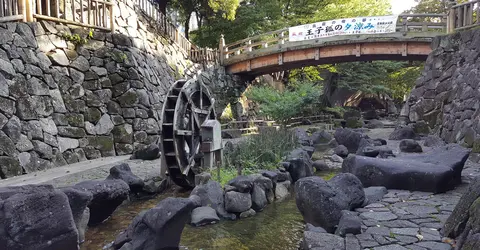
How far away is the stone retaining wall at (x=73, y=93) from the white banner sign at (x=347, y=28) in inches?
306

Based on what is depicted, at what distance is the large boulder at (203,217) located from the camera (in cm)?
561

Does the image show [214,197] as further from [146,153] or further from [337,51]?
[337,51]

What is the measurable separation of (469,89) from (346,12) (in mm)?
11152

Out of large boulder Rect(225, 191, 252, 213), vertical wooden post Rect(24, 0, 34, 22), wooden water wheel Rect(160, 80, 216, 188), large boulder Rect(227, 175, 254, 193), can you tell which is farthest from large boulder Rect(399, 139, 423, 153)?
vertical wooden post Rect(24, 0, 34, 22)

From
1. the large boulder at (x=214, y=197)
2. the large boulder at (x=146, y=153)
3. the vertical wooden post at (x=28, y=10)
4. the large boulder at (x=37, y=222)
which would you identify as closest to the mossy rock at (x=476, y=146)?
the large boulder at (x=214, y=197)

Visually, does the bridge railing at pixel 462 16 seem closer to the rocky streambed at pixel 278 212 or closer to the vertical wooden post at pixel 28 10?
the rocky streambed at pixel 278 212

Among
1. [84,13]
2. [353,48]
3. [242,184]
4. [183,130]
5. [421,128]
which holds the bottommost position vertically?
[242,184]

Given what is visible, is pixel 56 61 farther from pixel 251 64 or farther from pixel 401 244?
pixel 251 64

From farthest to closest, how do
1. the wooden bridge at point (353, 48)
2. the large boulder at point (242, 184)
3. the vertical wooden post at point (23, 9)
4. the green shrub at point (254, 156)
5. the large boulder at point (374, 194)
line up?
the wooden bridge at point (353, 48)
the vertical wooden post at point (23, 9)
the green shrub at point (254, 156)
the large boulder at point (242, 184)
the large boulder at point (374, 194)

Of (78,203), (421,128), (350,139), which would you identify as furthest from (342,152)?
(78,203)

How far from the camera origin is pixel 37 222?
3.78 metres

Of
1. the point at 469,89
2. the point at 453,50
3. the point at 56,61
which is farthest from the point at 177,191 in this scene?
the point at 453,50

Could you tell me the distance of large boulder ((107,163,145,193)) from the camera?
6.64m

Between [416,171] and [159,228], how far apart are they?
161 inches
